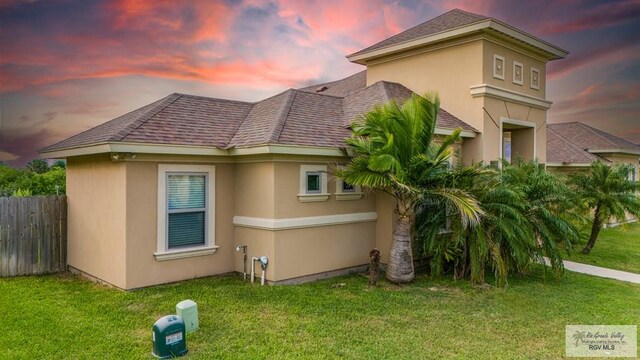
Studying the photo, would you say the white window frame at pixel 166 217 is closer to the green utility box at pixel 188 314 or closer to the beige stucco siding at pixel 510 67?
the green utility box at pixel 188 314

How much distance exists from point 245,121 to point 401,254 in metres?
5.03

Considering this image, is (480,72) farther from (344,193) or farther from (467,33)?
(344,193)

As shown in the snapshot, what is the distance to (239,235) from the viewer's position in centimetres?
897

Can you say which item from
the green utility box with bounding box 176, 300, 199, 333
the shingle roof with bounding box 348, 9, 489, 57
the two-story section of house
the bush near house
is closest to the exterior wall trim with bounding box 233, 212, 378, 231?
the bush near house

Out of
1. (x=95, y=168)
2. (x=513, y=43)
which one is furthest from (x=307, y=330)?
(x=513, y=43)

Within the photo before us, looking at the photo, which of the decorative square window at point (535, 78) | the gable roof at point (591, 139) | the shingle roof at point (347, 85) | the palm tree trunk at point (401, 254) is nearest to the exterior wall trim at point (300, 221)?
the palm tree trunk at point (401, 254)

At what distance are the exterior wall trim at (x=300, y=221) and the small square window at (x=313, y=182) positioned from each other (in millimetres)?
602

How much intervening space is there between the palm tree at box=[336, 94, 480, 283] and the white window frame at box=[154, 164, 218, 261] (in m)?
2.90

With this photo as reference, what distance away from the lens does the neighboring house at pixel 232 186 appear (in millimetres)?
7730

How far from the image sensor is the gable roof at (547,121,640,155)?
20969 mm

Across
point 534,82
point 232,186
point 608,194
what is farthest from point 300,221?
point 608,194

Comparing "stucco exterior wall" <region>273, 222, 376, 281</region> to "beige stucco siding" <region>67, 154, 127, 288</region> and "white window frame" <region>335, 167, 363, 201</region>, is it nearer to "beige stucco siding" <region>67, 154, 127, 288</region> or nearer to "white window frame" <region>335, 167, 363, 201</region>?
"white window frame" <region>335, 167, 363, 201</region>

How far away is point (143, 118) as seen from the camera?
8.29m

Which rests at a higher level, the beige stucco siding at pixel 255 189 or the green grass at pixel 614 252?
the beige stucco siding at pixel 255 189
